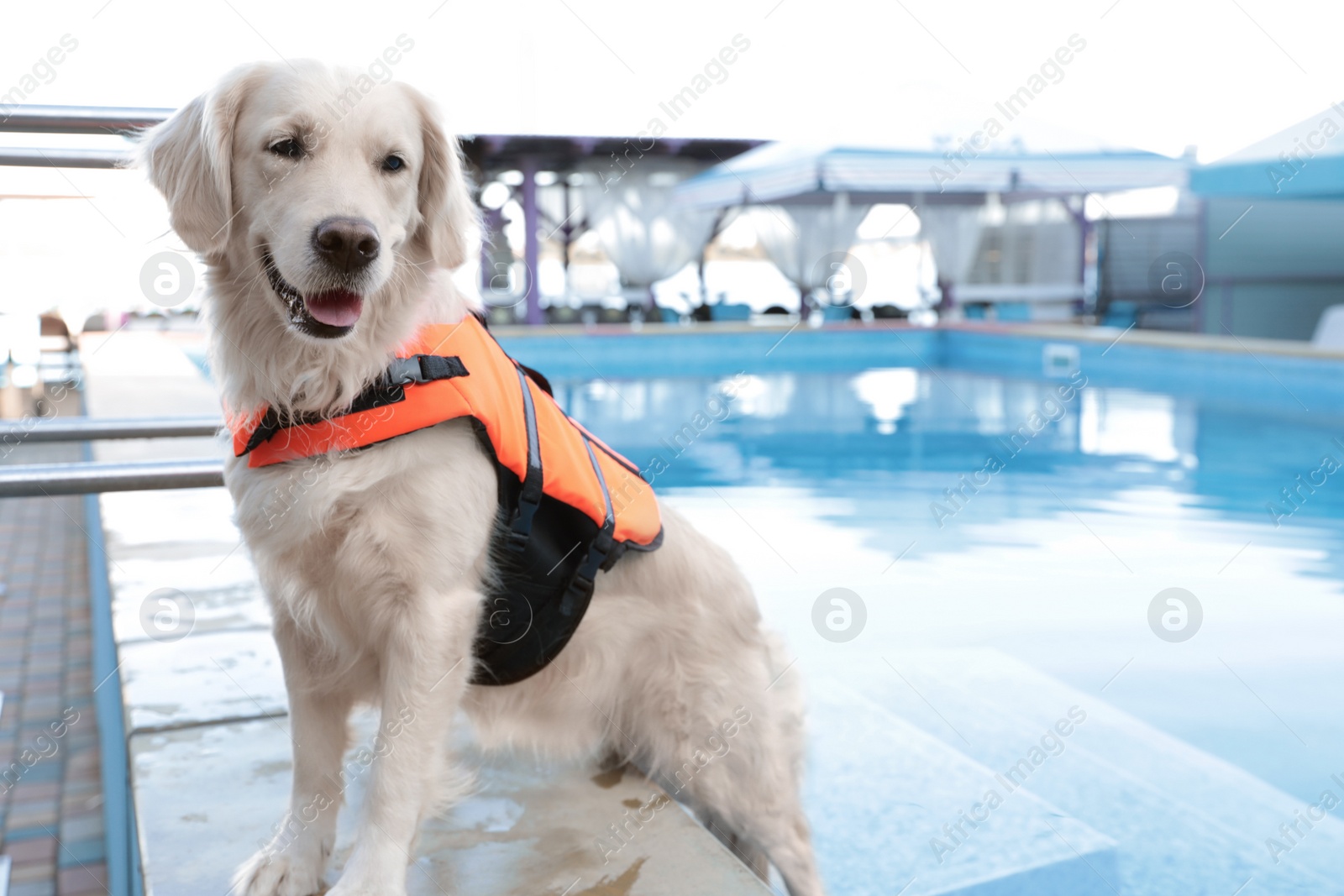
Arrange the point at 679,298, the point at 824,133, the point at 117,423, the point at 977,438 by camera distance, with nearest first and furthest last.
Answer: the point at 117,423
the point at 977,438
the point at 824,133
the point at 679,298

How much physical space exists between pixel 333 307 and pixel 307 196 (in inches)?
6.3

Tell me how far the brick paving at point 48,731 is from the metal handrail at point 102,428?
98cm

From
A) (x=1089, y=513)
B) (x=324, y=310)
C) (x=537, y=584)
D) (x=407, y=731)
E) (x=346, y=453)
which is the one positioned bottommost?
(x=1089, y=513)

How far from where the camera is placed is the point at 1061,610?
433 centimetres

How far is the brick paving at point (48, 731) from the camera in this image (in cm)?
236

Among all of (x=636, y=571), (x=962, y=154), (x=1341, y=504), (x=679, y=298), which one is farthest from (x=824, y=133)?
(x=636, y=571)

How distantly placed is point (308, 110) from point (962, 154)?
14307 mm

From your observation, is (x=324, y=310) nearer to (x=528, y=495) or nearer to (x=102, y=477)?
(x=528, y=495)

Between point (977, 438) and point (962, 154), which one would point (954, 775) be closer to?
point (977, 438)

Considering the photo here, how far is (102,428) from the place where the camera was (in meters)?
2.39

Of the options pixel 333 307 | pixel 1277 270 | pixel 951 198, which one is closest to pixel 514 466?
pixel 333 307

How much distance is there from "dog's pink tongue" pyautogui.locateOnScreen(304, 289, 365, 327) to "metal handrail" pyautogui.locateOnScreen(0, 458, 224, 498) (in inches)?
27.4

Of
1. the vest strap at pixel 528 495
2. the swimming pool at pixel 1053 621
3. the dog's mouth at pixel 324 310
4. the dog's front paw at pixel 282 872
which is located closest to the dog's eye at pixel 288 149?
the dog's mouth at pixel 324 310

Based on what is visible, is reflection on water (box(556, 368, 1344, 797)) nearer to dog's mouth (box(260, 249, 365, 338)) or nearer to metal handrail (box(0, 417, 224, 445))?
metal handrail (box(0, 417, 224, 445))
